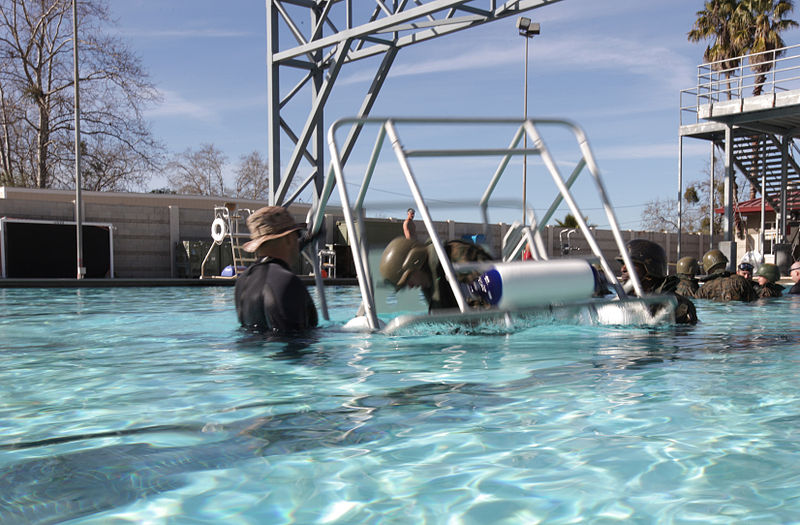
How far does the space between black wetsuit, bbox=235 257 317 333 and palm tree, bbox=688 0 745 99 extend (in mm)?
34238

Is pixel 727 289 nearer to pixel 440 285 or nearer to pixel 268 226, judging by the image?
pixel 440 285

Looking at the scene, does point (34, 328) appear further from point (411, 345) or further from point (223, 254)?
point (223, 254)

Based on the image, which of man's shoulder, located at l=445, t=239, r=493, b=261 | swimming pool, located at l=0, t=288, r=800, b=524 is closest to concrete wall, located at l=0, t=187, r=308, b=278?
swimming pool, located at l=0, t=288, r=800, b=524

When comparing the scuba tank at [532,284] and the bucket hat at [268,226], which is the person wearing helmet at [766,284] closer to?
the scuba tank at [532,284]

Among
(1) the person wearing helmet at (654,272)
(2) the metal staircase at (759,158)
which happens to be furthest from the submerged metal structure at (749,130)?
(1) the person wearing helmet at (654,272)

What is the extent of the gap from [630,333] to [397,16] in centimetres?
790

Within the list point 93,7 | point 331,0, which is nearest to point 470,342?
point 331,0

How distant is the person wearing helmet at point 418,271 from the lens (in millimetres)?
5848

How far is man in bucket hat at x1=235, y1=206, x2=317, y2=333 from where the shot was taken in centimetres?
503

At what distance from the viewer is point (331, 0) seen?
13.4 meters

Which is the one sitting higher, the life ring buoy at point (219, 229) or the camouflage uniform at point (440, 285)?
the life ring buoy at point (219, 229)

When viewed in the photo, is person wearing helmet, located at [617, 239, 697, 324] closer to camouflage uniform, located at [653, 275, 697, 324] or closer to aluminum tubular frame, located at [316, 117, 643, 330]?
camouflage uniform, located at [653, 275, 697, 324]

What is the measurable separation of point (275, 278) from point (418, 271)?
1386 millimetres

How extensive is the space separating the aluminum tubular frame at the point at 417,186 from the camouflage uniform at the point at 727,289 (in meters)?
5.19
